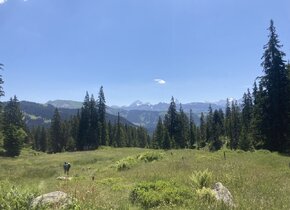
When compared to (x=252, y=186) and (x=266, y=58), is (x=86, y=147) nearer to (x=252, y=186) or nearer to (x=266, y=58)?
(x=266, y=58)

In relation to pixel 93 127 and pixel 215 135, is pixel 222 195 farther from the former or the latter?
pixel 215 135

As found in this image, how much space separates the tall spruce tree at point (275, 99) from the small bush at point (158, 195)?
106 feet

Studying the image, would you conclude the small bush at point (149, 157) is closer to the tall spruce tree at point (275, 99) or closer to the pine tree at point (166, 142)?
the tall spruce tree at point (275, 99)

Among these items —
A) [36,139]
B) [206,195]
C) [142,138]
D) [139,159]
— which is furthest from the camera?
[142,138]

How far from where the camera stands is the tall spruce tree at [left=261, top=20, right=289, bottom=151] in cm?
4422

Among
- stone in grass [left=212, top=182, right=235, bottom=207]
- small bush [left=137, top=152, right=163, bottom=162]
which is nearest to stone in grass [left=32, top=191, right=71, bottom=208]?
stone in grass [left=212, top=182, right=235, bottom=207]

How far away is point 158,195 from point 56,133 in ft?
335

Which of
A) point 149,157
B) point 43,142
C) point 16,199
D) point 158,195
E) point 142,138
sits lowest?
point 43,142

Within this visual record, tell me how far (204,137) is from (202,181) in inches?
4345

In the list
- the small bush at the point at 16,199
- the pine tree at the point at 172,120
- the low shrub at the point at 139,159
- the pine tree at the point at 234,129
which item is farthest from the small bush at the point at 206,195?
the pine tree at the point at 234,129

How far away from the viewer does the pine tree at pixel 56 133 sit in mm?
111250

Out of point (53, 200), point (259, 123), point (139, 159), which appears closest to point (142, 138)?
point (259, 123)

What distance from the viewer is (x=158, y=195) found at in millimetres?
13398

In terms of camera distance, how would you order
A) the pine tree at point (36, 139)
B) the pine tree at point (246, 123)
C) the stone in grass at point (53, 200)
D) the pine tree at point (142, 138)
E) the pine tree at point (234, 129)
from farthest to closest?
the pine tree at point (142, 138), the pine tree at point (36, 139), the pine tree at point (234, 129), the pine tree at point (246, 123), the stone in grass at point (53, 200)
